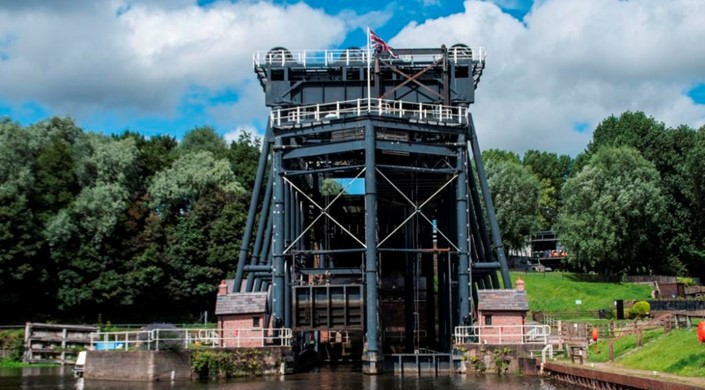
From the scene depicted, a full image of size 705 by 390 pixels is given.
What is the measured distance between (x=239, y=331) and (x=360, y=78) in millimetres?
16479

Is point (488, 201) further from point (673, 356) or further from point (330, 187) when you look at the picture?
point (330, 187)

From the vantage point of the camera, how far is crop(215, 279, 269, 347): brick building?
41.2 m

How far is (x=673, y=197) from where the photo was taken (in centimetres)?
8475

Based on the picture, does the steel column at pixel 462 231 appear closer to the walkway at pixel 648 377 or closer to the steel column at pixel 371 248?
the steel column at pixel 371 248

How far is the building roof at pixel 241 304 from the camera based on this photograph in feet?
137

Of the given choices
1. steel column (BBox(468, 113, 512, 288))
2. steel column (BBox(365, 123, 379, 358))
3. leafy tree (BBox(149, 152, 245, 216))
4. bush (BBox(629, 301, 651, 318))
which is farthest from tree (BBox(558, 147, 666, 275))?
steel column (BBox(365, 123, 379, 358))

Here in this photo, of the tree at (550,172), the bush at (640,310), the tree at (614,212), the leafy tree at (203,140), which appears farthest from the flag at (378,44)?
the tree at (550,172)

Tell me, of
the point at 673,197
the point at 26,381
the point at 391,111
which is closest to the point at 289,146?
the point at 391,111

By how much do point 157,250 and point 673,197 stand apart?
2096 inches

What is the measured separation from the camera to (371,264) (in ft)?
131

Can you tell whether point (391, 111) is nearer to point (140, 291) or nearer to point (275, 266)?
point (275, 266)

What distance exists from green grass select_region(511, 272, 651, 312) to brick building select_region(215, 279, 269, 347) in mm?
34010

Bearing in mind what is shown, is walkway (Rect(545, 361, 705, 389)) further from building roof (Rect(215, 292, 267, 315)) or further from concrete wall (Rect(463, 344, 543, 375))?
building roof (Rect(215, 292, 267, 315))

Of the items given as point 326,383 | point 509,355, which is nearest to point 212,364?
point 326,383
